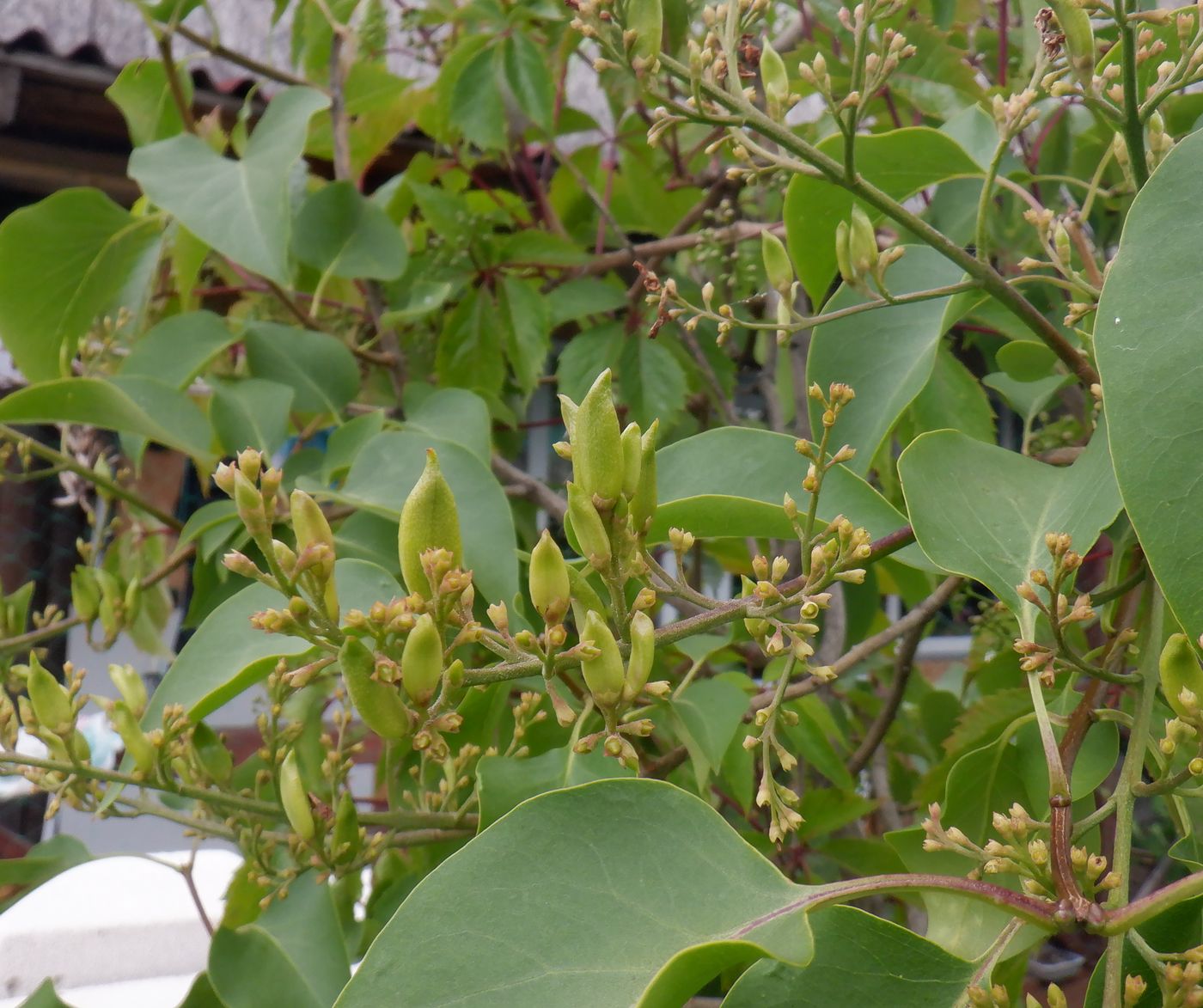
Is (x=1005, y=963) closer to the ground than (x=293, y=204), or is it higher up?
closer to the ground

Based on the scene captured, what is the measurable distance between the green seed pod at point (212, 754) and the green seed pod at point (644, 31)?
494mm

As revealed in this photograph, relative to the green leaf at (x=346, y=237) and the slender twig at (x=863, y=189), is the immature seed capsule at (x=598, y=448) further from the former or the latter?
the green leaf at (x=346, y=237)

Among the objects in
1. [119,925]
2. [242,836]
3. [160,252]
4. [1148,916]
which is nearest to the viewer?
[1148,916]

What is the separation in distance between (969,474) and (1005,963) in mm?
260

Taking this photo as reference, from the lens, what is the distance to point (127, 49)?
1898mm

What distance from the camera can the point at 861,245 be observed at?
0.51 meters

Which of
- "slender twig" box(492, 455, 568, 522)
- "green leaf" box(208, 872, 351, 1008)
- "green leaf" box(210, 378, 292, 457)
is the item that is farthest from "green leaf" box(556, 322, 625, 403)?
"green leaf" box(208, 872, 351, 1008)

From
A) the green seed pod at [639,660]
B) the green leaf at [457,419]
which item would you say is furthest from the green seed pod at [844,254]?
the green leaf at [457,419]

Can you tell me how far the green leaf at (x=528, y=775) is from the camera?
515 millimetres

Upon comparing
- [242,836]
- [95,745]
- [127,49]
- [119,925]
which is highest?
[127,49]

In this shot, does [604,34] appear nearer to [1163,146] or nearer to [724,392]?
[1163,146]

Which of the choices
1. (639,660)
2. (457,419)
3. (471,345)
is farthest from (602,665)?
(471,345)

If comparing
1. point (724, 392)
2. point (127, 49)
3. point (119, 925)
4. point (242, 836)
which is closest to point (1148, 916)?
point (242, 836)

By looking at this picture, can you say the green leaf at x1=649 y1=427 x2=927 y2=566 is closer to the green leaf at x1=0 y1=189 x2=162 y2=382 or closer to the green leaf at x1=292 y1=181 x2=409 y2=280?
the green leaf at x1=292 y1=181 x2=409 y2=280
